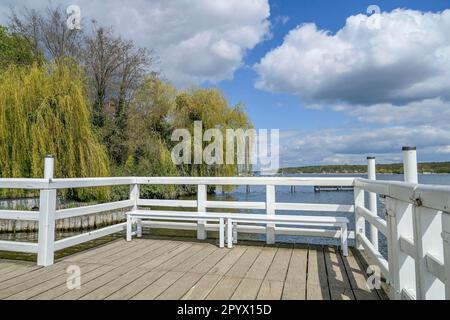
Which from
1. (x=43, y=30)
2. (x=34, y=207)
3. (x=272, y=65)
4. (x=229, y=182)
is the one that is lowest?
(x=34, y=207)

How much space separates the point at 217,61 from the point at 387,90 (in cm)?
947

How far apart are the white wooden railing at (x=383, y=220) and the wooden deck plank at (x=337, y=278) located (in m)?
0.27

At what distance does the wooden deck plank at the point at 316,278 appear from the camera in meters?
2.04

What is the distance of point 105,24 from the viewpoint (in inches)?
568

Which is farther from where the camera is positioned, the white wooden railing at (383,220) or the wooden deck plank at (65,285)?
the wooden deck plank at (65,285)

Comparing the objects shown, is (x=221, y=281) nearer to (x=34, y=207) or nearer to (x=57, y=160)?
(x=57, y=160)

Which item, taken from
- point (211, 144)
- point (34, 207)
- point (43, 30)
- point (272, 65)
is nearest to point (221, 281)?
point (34, 207)

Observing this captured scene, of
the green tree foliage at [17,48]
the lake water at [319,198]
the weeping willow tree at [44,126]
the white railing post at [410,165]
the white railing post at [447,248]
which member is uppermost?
the green tree foliage at [17,48]

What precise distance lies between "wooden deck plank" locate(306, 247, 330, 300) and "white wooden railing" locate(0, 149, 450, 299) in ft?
1.35

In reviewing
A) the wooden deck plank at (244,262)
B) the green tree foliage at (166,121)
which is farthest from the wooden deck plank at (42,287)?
the green tree foliage at (166,121)

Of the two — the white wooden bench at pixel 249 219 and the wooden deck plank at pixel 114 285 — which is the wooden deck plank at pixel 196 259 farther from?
the wooden deck plank at pixel 114 285

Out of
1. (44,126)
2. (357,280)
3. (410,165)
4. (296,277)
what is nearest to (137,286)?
(296,277)

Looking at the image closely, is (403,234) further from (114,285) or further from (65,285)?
(65,285)

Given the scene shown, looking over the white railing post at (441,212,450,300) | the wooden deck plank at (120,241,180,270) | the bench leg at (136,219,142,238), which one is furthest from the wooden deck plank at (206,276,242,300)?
the bench leg at (136,219,142,238)
